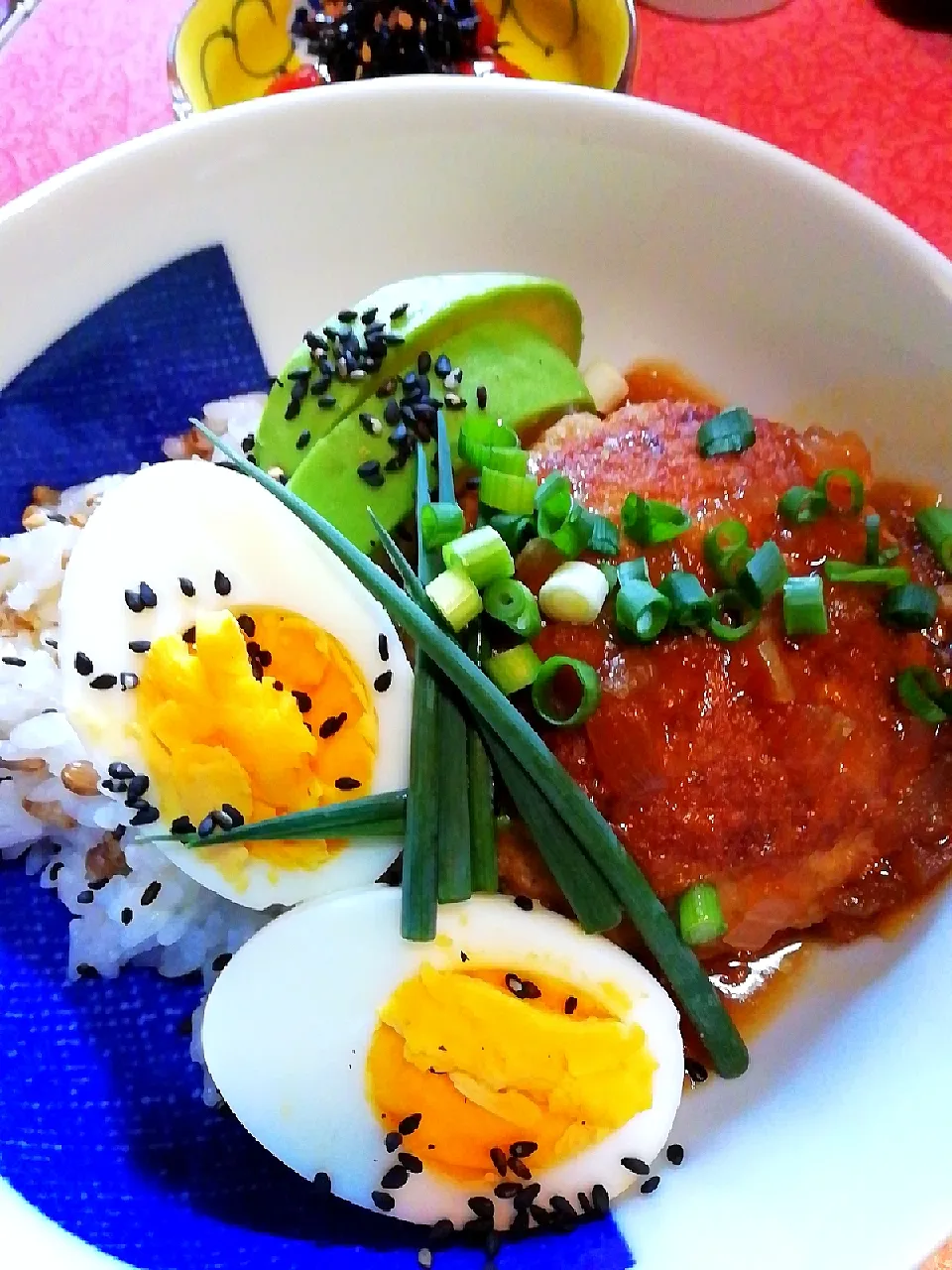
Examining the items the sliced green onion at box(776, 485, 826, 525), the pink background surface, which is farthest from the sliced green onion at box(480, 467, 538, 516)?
the pink background surface

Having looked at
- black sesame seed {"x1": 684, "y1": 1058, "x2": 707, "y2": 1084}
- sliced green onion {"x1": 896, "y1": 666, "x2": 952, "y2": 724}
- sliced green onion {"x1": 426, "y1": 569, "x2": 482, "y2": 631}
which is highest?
sliced green onion {"x1": 426, "y1": 569, "x2": 482, "y2": 631}

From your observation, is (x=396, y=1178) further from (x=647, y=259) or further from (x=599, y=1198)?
(x=647, y=259)

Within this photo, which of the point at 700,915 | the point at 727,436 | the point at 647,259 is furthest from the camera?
the point at 647,259

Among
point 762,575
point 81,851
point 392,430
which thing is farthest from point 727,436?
point 81,851

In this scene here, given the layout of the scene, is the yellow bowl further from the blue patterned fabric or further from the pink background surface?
the blue patterned fabric

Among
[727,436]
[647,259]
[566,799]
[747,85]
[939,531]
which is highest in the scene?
[747,85]

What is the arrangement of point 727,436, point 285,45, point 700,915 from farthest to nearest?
1. point 285,45
2. point 727,436
3. point 700,915
